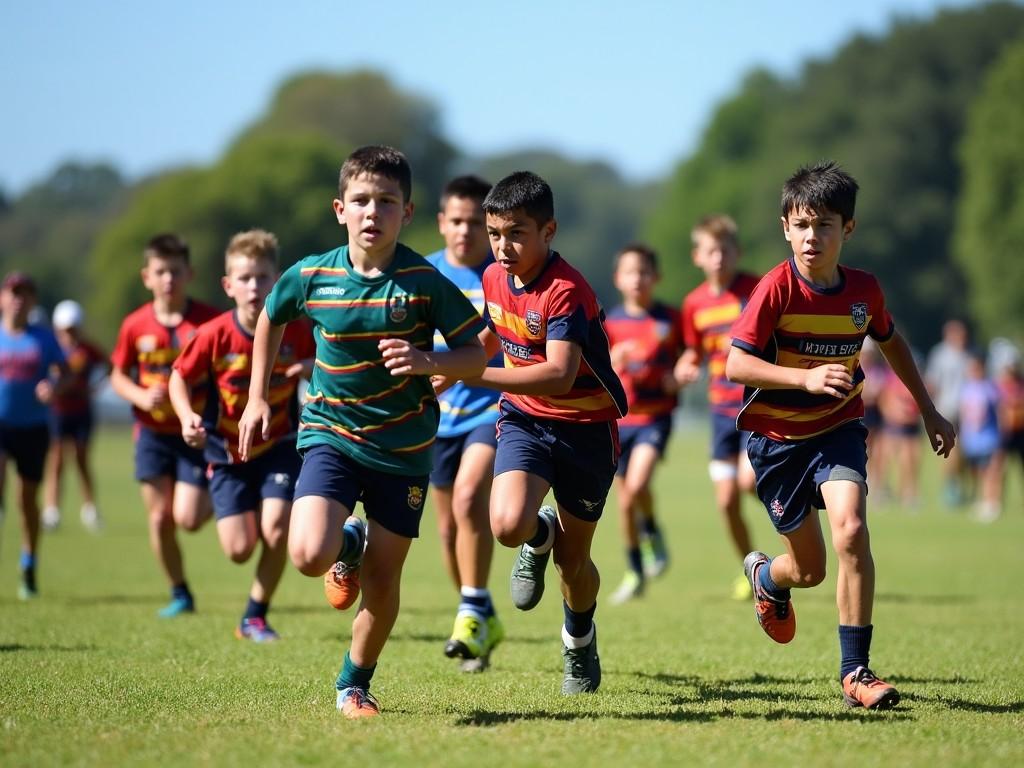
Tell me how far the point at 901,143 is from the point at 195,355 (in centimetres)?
6445

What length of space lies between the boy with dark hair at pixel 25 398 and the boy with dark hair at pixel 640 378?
4980 millimetres

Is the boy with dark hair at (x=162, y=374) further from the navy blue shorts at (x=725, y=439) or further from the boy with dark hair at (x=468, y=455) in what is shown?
the navy blue shorts at (x=725, y=439)

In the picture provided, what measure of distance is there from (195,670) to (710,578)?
24.3ft

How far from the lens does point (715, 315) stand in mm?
11203

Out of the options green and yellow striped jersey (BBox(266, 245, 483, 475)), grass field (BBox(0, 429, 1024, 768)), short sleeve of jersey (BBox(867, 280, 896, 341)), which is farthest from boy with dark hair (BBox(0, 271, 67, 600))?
short sleeve of jersey (BBox(867, 280, 896, 341))

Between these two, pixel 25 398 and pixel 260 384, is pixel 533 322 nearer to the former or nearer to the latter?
pixel 260 384

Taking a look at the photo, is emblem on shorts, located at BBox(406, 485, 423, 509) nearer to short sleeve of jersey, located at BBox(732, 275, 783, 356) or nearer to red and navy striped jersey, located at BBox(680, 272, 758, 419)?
short sleeve of jersey, located at BBox(732, 275, 783, 356)

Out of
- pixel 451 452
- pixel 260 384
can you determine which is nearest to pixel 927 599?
pixel 451 452

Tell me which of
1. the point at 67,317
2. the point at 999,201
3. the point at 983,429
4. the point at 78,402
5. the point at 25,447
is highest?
the point at 999,201

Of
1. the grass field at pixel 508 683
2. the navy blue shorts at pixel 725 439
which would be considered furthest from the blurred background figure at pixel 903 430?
the navy blue shorts at pixel 725 439

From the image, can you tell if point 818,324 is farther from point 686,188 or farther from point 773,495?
point 686,188

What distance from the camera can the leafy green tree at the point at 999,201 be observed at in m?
56.1

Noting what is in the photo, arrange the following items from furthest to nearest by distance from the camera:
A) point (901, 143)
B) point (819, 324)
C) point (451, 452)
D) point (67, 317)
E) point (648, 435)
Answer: point (901, 143) < point (67, 317) < point (648, 435) < point (451, 452) < point (819, 324)

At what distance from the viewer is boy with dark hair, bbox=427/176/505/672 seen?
7.74 m
